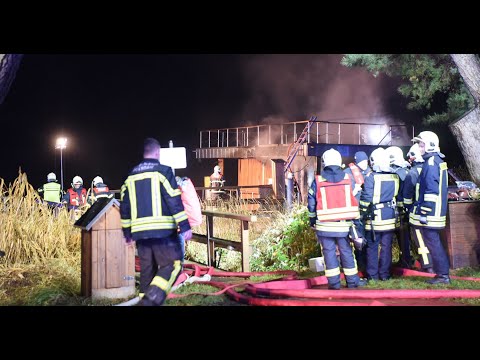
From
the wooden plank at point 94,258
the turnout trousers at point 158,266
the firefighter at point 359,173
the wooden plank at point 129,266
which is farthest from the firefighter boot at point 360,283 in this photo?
the wooden plank at point 94,258

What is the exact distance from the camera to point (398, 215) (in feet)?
21.8

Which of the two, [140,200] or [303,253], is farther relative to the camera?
[303,253]

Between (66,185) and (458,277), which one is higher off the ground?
(66,185)

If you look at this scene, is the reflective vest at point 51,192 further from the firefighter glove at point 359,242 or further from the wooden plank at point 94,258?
the firefighter glove at point 359,242

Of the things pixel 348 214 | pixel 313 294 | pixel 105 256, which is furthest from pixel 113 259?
pixel 348 214

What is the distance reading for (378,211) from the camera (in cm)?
615

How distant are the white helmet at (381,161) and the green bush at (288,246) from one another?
5.66ft

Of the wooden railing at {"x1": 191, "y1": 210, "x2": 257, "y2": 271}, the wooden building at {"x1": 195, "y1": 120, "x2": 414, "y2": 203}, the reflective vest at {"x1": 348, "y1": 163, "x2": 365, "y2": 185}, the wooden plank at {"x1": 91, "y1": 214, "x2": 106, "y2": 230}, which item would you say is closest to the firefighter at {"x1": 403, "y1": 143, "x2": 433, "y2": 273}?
the reflective vest at {"x1": 348, "y1": 163, "x2": 365, "y2": 185}

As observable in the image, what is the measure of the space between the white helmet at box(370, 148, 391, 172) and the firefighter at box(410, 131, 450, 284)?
1.46ft

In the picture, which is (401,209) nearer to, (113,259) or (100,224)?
(113,259)
